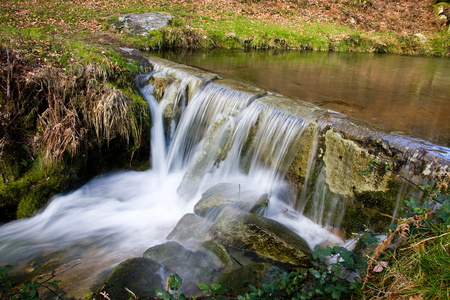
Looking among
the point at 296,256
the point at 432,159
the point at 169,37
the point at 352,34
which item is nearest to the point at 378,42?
the point at 352,34

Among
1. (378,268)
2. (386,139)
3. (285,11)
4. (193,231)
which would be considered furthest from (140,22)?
(378,268)

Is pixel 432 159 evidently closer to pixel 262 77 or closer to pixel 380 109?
pixel 380 109

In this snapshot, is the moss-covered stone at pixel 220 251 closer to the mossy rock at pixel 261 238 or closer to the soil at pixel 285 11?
the mossy rock at pixel 261 238

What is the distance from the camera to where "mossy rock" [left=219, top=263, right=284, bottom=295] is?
9.09 ft

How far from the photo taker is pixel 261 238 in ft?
11.8

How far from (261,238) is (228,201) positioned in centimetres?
88

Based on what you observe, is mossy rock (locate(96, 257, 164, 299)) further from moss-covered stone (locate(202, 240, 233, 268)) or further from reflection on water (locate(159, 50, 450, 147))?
reflection on water (locate(159, 50, 450, 147))

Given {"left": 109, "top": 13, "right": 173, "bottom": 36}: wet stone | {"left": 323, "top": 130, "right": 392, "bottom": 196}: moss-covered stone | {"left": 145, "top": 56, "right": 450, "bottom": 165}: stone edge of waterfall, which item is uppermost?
{"left": 109, "top": 13, "right": 173, "bottom": 36}: wet stone

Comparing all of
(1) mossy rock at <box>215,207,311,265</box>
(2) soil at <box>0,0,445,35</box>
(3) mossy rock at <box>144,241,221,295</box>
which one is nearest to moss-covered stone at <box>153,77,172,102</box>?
(1) mossy rock at <box>215,207,311,265</box>

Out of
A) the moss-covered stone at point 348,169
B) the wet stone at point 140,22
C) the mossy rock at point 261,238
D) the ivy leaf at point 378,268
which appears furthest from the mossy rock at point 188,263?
the wet stone at point 140,22

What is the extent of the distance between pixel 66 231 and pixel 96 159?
60.0 inches

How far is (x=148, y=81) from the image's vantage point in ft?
22.9

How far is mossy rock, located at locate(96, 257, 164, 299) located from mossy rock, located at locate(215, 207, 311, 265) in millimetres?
965

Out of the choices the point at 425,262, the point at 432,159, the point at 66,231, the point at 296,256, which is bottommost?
the point at 66,231
